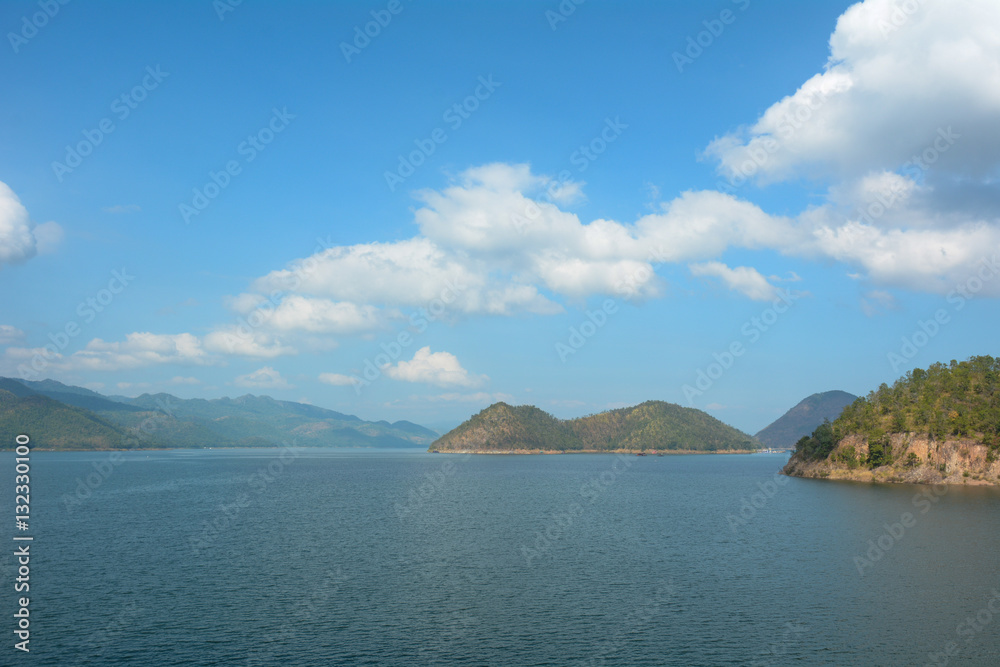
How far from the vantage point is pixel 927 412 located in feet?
515

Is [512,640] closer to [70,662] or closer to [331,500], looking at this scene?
[70,662]

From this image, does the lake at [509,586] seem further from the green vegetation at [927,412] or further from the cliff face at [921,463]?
the green vegetation at [927,412]

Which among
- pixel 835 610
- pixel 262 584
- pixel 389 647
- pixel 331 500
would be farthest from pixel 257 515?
pixel 835 610

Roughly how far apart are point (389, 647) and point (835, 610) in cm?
3453

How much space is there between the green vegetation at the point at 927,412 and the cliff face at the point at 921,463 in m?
1.16

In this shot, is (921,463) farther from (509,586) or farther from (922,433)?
(509,586)

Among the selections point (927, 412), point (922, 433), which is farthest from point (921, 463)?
point (927, 412)

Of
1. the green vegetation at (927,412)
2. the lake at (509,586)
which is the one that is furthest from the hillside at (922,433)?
the lake at (509,586)

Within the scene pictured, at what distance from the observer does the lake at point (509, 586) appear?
123 ft

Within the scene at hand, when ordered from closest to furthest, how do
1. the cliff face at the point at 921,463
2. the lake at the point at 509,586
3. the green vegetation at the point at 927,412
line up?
the lake at the point at 509,586 < the cliff face at the point at 921,463 < the green vegetation at the point at 927,412

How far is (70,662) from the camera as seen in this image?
3472 centimetres

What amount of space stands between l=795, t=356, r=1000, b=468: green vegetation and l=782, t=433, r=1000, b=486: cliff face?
116 centimetres

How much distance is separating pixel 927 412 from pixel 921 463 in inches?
564

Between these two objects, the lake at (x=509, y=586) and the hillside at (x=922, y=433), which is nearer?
the lake at (x=509, y=586)
